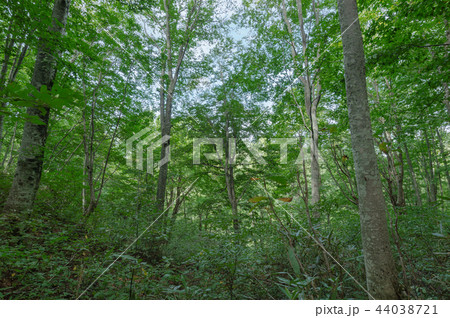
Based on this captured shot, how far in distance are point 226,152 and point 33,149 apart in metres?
5.58

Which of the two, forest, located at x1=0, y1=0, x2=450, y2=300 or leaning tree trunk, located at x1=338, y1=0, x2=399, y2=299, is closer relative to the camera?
leaning tree trunk, located at x1=338, y1=0, x2=399, y2=299

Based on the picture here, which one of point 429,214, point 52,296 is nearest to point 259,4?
point 429,214

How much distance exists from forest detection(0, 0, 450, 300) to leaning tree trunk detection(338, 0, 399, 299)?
0.01 m

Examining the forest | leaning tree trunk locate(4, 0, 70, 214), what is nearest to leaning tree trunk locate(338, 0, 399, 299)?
the forest

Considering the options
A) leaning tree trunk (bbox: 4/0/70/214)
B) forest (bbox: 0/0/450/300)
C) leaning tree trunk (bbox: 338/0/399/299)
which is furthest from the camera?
leaning tree trunk (bbox: 4/0/70/214)

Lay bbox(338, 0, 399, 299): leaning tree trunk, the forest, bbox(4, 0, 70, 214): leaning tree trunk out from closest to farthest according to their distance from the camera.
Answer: bbox(338, 0, 399, 299): leaning tree trunk
the forest
bbox(4, 0, 70, 214): leaning tree trunk

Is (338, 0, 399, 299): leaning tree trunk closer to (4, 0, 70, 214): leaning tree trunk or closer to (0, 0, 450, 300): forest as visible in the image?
(0, 0, 450, 300): forest

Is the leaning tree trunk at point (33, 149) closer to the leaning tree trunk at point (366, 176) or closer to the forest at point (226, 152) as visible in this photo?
the forest at point (226, 152)

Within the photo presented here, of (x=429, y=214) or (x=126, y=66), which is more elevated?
(x=126, y=66)

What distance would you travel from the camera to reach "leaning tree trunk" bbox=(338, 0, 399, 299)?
6.26ft

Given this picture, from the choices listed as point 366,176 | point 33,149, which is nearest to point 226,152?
point 33,149

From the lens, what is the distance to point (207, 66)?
958 cm

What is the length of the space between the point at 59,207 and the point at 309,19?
32.1 feet
